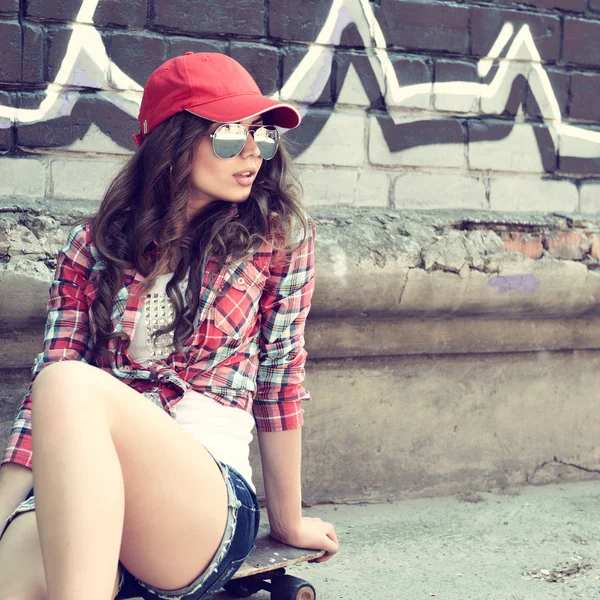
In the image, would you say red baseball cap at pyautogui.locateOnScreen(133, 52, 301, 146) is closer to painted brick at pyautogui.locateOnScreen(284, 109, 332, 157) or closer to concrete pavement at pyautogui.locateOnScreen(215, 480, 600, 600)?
painted brick at pyautogui.locateOnScreen(284, 109, 332, 157)

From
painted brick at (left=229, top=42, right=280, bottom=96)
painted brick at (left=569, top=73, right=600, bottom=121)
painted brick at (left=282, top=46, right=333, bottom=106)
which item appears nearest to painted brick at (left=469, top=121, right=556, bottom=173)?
painted brick at (left=569, top=73, right=600, bottom=121)

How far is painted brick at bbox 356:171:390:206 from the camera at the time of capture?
2881mm

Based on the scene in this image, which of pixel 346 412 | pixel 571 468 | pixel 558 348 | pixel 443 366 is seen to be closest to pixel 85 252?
pixel 346 412

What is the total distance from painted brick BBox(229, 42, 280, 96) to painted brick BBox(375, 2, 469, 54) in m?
0.40

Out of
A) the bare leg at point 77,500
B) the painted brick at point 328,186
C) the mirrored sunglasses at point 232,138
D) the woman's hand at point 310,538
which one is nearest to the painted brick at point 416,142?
the painted brick at point 328,186

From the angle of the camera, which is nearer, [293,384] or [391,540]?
[293,384]

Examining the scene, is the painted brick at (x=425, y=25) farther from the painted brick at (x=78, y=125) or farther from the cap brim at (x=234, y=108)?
the cap brim at (x=234, y=108)

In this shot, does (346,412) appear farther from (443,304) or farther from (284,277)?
(284,277)

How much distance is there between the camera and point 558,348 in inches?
122

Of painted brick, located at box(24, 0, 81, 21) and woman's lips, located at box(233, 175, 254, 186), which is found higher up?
painted brick, located at box(24, 0, 81, 21)

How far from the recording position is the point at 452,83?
2.96 metres

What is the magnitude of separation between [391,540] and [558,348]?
3.13 feet

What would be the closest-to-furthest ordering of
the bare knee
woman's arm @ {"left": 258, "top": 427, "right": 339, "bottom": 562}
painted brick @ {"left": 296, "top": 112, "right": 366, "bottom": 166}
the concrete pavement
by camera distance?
1. the bare knee
2. woman's arm @ {"left": 258, "top": 427, "right": 339, "bottom": 562}
3. the concrete pavement
4. painted brick @ {"left": 296, "top": 112, "right": 366, "bottom": 166}

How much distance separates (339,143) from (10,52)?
1012mm
